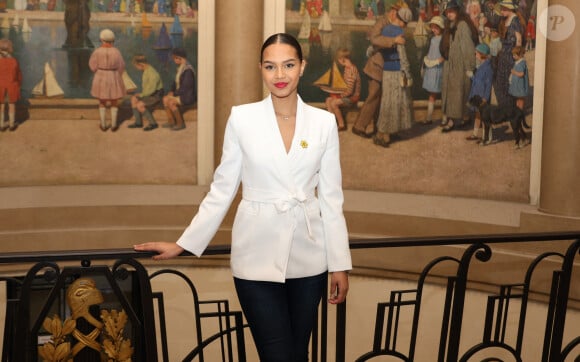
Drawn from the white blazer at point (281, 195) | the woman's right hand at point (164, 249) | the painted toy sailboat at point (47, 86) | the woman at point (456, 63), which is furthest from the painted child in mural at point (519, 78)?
the woman's right hand at point (164, 249)

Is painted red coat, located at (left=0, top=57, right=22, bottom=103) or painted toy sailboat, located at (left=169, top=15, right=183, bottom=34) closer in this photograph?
painted red coat, located at (left=0, top=57, right=22, bottom=103)

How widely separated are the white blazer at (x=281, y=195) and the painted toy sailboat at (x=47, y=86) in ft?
26.2

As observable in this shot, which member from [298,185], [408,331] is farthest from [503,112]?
[298,185]

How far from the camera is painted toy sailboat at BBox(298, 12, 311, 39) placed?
1066 cm

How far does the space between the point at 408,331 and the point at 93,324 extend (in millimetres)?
5465

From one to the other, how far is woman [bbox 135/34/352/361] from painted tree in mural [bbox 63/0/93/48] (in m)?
8.05

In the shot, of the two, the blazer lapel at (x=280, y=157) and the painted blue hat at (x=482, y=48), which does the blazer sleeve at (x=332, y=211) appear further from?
the painted blue hat at (x=482, y=48)

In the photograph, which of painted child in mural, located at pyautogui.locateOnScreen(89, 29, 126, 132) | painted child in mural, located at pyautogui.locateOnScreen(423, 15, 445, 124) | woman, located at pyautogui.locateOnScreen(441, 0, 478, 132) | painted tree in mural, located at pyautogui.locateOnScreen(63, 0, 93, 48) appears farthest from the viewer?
painted child in mural, located at pyautogui.locateOnScreen(89, 29, 126, 132)

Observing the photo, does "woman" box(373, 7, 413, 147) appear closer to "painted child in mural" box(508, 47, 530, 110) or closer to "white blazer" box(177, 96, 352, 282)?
"painted child in mural" box(508, 47, 530, 110)

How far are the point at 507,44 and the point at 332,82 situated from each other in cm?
238

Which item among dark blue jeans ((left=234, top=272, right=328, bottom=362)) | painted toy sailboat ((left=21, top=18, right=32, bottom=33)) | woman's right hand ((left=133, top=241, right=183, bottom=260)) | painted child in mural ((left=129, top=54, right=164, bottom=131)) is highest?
painted toy sailboat ((left=21, top=18, right=32, bottom=33))

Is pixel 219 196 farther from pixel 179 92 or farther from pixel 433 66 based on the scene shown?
pixel 179 92

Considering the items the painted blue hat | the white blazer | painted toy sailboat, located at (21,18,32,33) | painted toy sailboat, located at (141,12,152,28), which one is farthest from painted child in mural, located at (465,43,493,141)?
the white blazer

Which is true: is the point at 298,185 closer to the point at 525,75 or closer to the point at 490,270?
the point at 490,270
